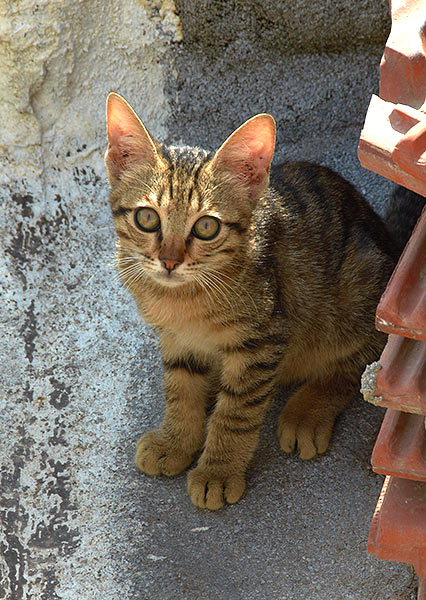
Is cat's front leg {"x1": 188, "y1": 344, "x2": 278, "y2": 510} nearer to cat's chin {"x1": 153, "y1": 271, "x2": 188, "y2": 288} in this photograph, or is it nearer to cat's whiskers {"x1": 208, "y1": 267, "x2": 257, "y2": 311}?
cat's whiskers {"x1": 208, "y1": 267, "x2": 257, "y2": 311}

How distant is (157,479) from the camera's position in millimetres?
2459

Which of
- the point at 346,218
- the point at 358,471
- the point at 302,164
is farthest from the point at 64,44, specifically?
the point at 358,471

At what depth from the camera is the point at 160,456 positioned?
2.46 metres

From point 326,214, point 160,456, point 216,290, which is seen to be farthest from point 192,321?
point 326,214

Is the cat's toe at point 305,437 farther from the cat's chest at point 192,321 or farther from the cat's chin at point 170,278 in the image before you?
the cat's chin at point 170,278

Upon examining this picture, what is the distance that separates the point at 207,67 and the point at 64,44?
56cm

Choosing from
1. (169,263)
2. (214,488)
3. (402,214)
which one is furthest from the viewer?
(402,214)

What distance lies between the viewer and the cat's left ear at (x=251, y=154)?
2111 millimetres

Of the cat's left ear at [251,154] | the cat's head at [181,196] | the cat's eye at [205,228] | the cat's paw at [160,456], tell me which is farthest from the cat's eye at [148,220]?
the cat's paw at [160,456]

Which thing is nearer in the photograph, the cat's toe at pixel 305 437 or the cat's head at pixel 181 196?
the cat's head at pixel 181 196

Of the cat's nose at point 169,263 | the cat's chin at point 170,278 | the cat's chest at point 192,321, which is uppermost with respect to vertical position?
the cat's nose at point 169,263

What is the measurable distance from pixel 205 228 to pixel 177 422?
683mm

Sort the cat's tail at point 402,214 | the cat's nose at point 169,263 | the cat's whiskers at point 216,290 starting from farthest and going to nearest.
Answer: the cat's tail at point 402,214 < the cat's whiskers at point 216,290 < the cat's nose at point 169,263

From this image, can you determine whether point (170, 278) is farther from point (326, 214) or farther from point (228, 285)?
point (326, 214)
